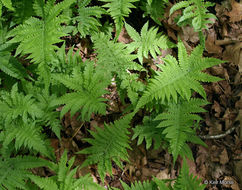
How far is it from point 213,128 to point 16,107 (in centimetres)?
302

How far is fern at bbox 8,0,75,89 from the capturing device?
2311 millimetres

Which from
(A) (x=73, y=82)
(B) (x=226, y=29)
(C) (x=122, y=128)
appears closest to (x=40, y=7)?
(A) (x=73, y=82)

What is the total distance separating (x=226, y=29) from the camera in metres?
4.30

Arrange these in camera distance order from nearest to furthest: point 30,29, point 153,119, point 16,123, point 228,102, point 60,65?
point 30,29, point 16,123, point 60,65, point 153,119, point 228,102

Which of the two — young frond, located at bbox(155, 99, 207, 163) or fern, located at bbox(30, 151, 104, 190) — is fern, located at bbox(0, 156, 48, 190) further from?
young frond, located at bbox(155, 99, 207, 163)

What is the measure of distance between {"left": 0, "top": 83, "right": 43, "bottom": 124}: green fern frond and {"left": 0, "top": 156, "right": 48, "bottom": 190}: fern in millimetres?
462

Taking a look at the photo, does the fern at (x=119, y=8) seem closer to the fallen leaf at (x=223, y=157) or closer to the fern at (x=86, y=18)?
the fern at (x=86, y=18)

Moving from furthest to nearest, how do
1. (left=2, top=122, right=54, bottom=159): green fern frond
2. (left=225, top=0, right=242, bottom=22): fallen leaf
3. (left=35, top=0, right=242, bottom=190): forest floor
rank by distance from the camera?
(left=225, top=0, right=242, bottom=22): fallen leaf
(left=35, top=0, right=242, bottom=190): forest floor
(left=2, top=122, right=54, bottom=159): green fern frond

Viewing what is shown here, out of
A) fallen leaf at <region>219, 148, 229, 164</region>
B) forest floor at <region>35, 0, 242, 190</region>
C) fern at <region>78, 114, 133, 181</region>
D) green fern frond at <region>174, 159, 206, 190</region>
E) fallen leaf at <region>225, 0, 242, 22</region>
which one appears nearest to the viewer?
green fern frond at <region>174, 159, 206, 190</region>

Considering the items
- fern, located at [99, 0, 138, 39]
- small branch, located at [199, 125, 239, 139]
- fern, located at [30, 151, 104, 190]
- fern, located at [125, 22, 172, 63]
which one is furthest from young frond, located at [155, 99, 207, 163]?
fern, located at [99, 0, 138, 39]

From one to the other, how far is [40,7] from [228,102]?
3.31 meters

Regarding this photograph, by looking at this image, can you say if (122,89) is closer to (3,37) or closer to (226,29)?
(3,37)

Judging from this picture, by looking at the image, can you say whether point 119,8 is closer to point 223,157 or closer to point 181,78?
point 181,78

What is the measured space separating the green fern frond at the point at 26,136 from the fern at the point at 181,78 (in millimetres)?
1210
